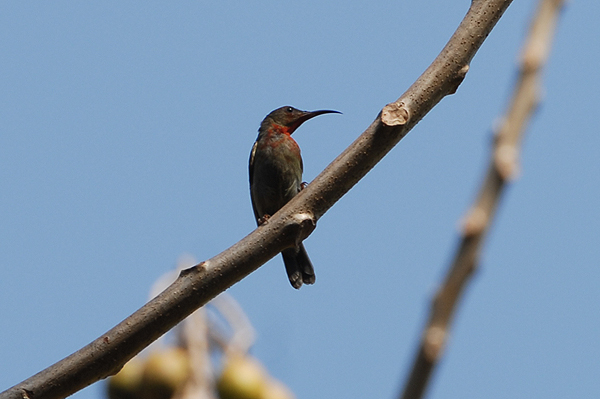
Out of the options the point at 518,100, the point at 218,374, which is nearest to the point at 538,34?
the point at 518,100

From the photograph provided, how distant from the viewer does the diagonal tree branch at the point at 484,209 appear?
2.24 m

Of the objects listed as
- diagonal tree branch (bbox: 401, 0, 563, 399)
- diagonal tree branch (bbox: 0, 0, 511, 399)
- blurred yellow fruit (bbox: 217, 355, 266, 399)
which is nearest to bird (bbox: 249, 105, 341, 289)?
blurred yellow fruit (bbox: 217, 355, 266, 399)

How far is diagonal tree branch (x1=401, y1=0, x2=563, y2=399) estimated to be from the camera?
2.24m

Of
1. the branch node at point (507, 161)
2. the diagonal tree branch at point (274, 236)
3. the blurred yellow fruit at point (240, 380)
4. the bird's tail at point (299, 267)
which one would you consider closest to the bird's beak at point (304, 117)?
the bird's tail at point (299, 267)

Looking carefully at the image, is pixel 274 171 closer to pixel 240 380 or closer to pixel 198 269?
pixel 240 380

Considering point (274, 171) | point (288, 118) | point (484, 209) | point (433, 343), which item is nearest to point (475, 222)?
point (484, 209)

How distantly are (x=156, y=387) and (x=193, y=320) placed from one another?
1.01 metres

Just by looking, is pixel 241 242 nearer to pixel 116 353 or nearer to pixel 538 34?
pixel 116 353

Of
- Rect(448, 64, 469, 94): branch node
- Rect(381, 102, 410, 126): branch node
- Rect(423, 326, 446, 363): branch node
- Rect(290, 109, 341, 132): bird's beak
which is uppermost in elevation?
Rect(290, 109, 341, 132): bird's beak

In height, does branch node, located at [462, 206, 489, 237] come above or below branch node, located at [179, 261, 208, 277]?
below

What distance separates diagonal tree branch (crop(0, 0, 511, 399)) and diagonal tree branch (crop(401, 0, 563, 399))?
2.06ft

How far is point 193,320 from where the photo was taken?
11.1 metres

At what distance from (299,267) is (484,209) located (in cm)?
487

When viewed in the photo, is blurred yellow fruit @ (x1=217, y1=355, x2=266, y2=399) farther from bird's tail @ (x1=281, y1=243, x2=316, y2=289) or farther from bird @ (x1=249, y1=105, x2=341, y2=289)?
bird's tail @ (x1=281, y1=243, x2=316, y2=289)
